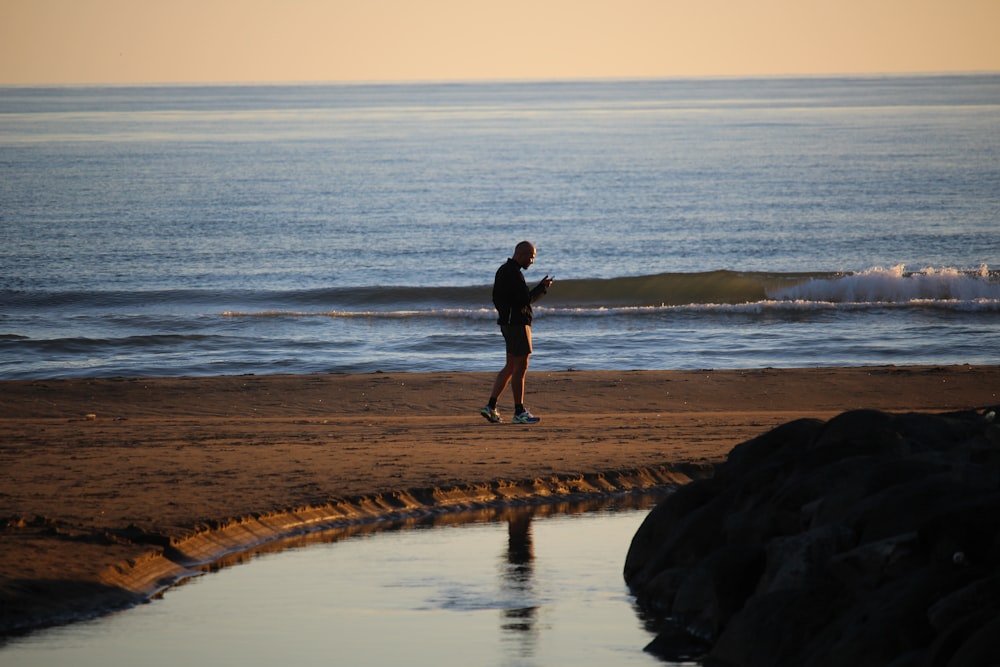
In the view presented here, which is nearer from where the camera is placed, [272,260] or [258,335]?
[258,335]

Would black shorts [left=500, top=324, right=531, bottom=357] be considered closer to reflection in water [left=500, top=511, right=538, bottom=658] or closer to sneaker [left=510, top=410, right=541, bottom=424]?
sneaker [left=510, top=410, right=541, bottom=424]

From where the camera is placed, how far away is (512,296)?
38.5 feet

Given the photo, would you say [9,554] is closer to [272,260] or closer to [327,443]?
[327,443]

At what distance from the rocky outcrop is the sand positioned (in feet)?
8.42

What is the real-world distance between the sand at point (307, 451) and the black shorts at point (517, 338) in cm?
83

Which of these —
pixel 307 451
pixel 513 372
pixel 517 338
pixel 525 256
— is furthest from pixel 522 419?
pixel 307 451

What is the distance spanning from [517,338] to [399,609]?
477 cm

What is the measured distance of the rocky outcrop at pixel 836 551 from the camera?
5535mm

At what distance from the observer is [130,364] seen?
22.5 m

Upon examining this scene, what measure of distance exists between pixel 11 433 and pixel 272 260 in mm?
27567

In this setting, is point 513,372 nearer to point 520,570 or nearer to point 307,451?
point 307,451

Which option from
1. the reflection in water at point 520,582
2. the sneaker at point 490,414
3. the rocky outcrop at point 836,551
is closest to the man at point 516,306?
the sneaker at point 490,414

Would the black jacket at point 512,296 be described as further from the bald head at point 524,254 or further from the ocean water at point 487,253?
the ocean water at point 487,253

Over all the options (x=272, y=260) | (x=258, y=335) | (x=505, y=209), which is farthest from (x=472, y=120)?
(x=258, y=335)
